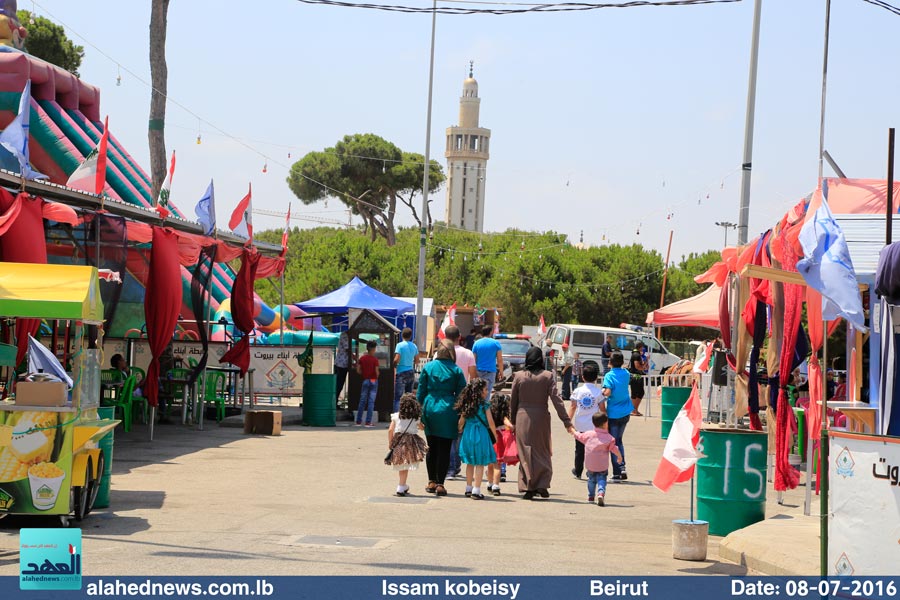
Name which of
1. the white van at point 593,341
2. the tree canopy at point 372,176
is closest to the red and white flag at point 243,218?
the white van at point 593,341

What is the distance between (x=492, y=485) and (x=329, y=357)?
1150 centimetres

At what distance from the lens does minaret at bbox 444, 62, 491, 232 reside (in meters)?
130

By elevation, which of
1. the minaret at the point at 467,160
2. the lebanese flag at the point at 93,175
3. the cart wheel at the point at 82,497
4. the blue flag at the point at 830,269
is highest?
the minaret at the point at 467,160

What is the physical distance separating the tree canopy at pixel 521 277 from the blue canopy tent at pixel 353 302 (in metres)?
34.6

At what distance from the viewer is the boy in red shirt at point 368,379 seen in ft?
71.9

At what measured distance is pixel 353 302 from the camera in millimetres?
31234

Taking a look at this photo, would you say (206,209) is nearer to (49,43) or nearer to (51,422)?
(51,422)

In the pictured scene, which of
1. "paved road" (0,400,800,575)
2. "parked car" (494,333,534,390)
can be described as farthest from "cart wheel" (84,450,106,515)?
"parked car" (494,333,534,390)

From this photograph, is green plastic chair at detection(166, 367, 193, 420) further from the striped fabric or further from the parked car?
the parked car

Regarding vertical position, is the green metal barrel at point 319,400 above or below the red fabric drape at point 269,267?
below

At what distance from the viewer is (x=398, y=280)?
71.0 meters

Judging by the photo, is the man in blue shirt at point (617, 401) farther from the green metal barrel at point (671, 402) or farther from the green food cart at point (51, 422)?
the green food cart at point (51, 422)

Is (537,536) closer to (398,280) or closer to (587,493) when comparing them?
(587,493)

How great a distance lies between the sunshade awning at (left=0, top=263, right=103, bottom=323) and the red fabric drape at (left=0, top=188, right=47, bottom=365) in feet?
11.2
